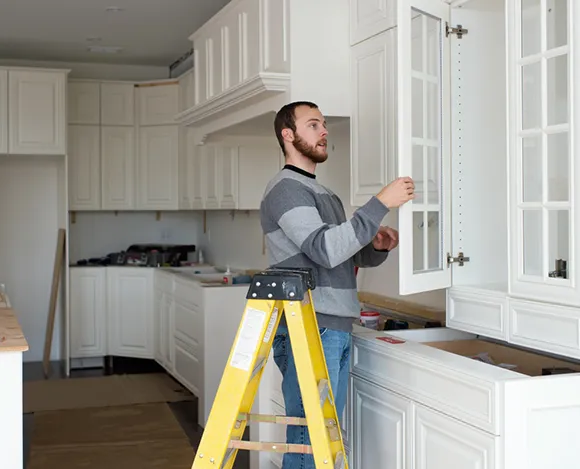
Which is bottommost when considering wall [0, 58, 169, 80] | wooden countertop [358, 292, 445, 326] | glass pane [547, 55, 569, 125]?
wooden countertop [358, 292, 445, 326]

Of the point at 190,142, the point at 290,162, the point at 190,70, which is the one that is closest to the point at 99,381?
the point at 190,142

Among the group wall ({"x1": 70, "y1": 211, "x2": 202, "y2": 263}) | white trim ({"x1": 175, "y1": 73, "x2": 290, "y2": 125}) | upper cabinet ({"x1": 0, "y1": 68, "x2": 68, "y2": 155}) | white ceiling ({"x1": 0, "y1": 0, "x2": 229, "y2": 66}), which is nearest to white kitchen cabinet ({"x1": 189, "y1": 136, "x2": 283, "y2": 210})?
white trim ({"x1": 175, "y1": 73, "x2": 290, "y2": 125})

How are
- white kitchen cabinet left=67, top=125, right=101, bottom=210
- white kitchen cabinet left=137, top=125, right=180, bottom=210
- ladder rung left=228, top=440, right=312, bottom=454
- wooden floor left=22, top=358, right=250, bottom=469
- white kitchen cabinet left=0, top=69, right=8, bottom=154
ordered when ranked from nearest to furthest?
ladder rung left=228, top=440, right=312, bottom=454 < wooden floor left=22, top=358, right=250, bottom=469 < white kitchen cabinet left=0, top=69, right=8, bottom=154 < white kitchen cabinet left=67, top=125, right=101, bottom=210 < white kitchen cabinet left=137, top=125, right=180, bottom=210

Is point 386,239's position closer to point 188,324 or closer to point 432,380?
point 432,380

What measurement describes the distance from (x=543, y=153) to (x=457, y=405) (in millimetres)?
838

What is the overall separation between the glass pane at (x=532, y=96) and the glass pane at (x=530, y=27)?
53 millimetres

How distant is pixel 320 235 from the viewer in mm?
2695

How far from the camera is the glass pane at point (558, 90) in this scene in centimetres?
254

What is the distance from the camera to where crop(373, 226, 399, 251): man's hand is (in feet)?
10.1

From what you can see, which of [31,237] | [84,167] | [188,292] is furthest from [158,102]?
[188,292]

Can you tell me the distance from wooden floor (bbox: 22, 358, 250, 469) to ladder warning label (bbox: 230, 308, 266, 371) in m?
2.23

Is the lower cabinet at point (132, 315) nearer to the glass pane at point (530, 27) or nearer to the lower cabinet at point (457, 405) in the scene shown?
the lower cabinet at point (457, 405)

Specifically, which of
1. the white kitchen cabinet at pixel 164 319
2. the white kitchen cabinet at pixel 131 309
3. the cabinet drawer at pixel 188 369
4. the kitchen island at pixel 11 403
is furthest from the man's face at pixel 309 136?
the white kitchen cabinet at pixel 131 309

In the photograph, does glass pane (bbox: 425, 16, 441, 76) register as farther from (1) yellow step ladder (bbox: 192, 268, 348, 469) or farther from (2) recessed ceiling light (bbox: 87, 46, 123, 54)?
(2) recessed ceiling light (bbox: 87, 46, 123, 54)
